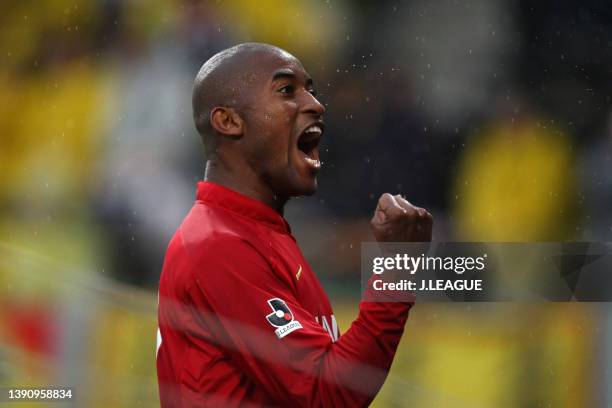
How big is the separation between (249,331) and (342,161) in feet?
7.16

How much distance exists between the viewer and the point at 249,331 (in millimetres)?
1307

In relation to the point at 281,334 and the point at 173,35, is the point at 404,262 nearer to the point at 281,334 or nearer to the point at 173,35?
the point at 281,334

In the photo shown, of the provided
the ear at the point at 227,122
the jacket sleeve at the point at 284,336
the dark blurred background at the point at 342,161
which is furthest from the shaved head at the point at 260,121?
the dark blurred background at the point at 342,161

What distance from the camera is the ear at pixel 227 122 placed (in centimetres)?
144

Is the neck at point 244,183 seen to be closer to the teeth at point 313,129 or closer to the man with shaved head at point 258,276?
the man with shaved head at point 258,276

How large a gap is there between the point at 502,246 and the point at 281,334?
7.02ft

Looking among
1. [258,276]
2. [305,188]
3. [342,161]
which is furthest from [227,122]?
[342,161]

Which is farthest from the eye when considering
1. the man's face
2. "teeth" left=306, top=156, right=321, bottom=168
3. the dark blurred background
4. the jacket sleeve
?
the dark blurred background

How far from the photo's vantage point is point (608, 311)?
3.20m

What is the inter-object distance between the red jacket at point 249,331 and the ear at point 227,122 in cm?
10

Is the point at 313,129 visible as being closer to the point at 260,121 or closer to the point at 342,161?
the point at 260,121

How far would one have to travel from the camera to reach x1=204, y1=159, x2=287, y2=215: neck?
1458 millimetres

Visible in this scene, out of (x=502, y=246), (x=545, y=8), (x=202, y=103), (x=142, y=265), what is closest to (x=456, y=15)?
(x=545, y=8)

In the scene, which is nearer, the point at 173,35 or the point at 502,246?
the point at 502,246
